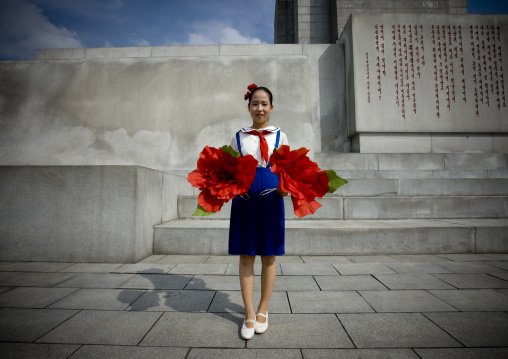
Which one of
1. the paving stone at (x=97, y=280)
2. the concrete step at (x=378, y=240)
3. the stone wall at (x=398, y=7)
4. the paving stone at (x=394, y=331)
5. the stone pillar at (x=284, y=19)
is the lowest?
the paving stone at (x=394, y=331)

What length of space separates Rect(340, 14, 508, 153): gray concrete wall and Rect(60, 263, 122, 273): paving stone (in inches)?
263

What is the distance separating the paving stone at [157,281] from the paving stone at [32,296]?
1.83 ft

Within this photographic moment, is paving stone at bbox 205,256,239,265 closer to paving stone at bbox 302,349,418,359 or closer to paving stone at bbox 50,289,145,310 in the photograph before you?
paving stone at bbox 50,289,145,310

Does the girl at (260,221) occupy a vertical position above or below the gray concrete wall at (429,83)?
below

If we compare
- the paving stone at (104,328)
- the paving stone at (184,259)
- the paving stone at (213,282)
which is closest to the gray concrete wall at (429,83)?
the paving stone at (184,259)

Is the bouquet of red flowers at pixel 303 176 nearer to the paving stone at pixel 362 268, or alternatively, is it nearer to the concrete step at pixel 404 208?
the paving stone at pixel 362 268

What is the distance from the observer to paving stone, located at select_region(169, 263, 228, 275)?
9.99 ft

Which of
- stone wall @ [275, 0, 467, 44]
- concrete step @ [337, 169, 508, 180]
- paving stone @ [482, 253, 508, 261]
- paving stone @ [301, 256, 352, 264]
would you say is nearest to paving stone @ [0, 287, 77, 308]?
paving stone @ [301, 256, 352, 264]

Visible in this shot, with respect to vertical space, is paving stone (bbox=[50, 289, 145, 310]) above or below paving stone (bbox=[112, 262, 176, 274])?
below

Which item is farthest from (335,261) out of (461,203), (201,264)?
(461,203)

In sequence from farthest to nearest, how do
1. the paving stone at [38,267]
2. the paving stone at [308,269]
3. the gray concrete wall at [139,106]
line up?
1. the gray concrete wall at [139,106]
2. the paving stone at [38,267]
3. the paving stone at [308,269]

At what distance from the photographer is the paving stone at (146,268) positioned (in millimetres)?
3066

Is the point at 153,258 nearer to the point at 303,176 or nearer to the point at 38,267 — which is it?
the point at 38,267

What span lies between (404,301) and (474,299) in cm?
66
